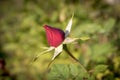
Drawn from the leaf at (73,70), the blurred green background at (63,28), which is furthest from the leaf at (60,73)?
the blurred green background at (63,28)

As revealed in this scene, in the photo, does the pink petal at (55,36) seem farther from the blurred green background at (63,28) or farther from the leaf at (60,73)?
the blurred green background at (63,28)

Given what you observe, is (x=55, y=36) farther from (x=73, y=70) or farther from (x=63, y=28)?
(x=63, y=28)

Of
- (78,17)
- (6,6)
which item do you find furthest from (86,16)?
(6,6)

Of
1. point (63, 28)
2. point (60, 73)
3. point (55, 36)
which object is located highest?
point (55, 36)

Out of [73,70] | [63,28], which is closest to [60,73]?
[73,70]

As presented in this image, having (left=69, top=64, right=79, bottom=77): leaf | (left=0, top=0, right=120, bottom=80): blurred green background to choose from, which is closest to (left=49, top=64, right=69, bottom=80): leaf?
(left=69, top=64, right=79, bottom=77): leaf

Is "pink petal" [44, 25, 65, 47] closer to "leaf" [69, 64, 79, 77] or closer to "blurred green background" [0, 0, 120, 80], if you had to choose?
"leaf" [69, 64, 79, 77]

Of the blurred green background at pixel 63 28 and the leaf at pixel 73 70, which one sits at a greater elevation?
the leaf at pixel 73 70

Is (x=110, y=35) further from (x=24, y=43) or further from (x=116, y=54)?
(x=24, y=43)
